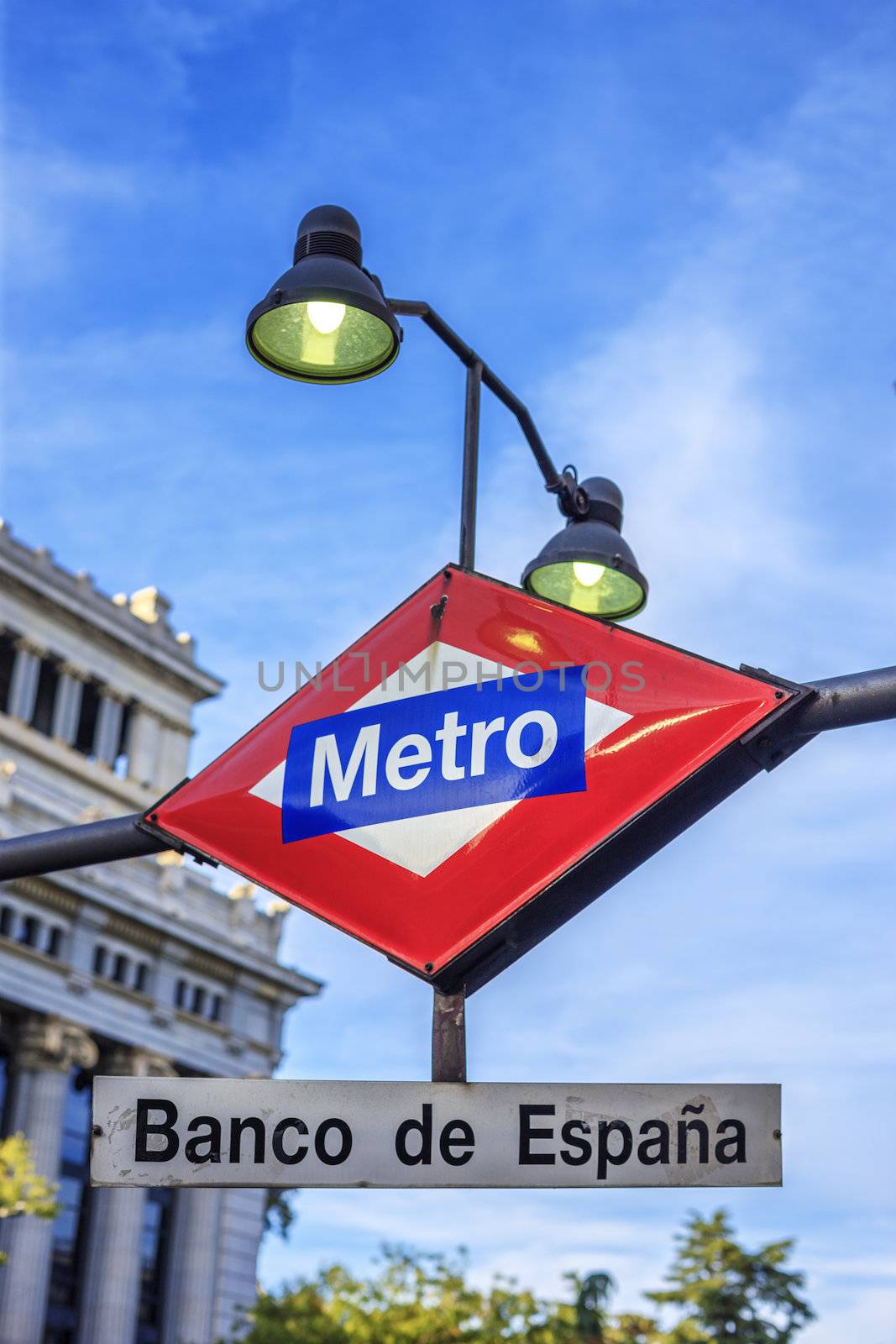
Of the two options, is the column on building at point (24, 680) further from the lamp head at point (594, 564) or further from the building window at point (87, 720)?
the lamp head at point (594, 564)

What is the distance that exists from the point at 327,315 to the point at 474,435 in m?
0.77

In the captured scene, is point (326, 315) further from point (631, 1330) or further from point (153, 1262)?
point (631, 1330)

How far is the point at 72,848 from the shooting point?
6074 millimetres

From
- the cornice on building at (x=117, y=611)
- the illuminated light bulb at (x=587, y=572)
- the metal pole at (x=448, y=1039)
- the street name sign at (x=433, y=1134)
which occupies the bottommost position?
the street name sign at (x=433, y=1134)

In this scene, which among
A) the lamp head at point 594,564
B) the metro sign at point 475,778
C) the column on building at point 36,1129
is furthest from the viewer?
the column on building at point 36,1129

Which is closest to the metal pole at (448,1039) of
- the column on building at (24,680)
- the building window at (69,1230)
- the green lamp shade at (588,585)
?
the green lamp shade at (588,585)

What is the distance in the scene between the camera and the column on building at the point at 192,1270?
48.4 metres

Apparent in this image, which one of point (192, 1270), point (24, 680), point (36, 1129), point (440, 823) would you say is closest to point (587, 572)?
point (440, 823)

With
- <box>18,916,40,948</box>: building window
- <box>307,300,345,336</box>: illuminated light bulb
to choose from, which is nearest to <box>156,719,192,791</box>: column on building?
<box>18,916,40,948</box>: building window

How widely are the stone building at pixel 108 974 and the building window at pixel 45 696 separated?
0.07 meters

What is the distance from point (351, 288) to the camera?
6.52 metres

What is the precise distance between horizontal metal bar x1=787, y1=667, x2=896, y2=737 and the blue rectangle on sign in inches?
27.0

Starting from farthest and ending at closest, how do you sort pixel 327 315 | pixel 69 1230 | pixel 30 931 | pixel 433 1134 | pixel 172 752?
pixel 172 752 < pixel 30 931 < pixel 69 1230 < pixel 327 315 < pixel 433 1134

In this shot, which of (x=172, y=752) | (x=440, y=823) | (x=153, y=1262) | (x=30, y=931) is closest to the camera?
(x=440, y=823)
